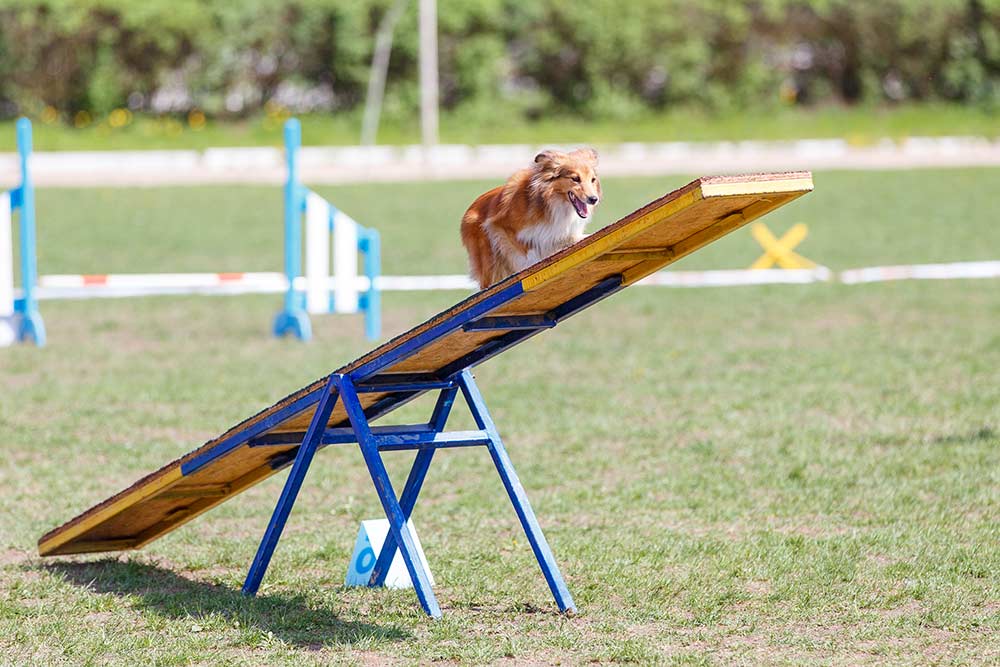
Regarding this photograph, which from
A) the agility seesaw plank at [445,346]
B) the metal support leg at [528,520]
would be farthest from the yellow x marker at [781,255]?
the metal support leg at [528,520]

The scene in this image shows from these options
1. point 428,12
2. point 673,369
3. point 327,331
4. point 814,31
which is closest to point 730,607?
point 673,369

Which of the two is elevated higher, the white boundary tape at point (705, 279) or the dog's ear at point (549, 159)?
the dog's ear at point (549, 159)

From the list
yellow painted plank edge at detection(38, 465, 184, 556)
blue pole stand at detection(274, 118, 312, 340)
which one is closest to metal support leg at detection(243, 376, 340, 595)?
yellow painted plank edge at detection(38, 465, 184, 556)

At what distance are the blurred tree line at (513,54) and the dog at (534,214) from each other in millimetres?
28419

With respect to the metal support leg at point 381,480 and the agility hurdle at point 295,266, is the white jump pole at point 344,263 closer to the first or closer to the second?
the agility hurdle at point 295,266

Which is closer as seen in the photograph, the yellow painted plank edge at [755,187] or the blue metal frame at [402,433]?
the yellow painted plank edge at [755,187]

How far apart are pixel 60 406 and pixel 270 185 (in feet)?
51.4

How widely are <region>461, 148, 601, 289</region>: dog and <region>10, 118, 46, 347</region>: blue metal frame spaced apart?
7.15m

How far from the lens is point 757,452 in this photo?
25.9 feet

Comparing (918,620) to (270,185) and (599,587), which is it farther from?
(270,185)

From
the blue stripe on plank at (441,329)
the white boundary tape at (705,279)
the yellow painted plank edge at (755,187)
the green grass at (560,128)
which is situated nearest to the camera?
the yellow painted plank edge at (755,187)

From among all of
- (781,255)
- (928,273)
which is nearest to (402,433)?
(928,273)

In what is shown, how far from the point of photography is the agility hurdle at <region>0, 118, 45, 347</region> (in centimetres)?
1123

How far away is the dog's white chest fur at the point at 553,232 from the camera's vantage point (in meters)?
4.92
